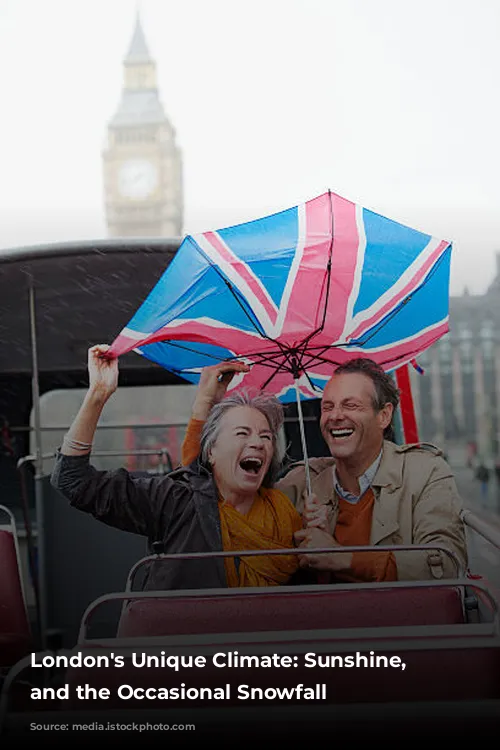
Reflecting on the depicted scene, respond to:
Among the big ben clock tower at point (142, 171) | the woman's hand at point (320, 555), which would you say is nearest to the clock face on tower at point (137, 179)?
the big ben clock tower at point (142, 171)

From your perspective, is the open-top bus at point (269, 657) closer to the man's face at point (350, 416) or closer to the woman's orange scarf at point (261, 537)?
the woman's orange scarf at point (261, 537)

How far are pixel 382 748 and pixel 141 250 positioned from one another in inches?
96.7

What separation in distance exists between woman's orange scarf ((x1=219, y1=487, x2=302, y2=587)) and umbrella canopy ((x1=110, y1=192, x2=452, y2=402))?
547 millimetres

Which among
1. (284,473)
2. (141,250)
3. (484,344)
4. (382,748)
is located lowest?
(382,748)

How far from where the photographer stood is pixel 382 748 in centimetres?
187

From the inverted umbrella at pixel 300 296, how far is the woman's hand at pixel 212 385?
0.29 ft

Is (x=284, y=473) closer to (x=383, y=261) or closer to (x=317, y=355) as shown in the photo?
(x=317, y=355)

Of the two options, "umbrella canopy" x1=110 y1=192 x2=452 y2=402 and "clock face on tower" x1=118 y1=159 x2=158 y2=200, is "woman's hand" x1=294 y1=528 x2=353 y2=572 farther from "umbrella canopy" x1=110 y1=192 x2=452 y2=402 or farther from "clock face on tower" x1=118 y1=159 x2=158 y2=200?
"clock face on tower" x1=118 y1=159 x2=158 y2=200

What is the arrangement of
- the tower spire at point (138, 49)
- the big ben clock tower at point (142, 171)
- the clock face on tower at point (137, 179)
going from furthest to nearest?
the tower spire at point (138, 49)
the clock face on tower at point (137, 179)
the big ben clock tower at point (142, 171)

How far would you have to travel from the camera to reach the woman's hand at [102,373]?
2.92 meters

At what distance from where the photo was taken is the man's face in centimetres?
298

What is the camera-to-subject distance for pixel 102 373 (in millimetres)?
2963

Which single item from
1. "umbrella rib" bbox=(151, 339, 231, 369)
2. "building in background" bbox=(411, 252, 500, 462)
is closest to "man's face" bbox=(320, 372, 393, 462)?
"umbrella rib" bbox=(151, 339, 231, 369)

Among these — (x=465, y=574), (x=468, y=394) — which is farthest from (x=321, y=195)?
(x=468, y=394)
